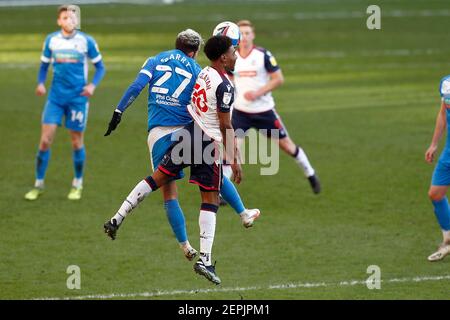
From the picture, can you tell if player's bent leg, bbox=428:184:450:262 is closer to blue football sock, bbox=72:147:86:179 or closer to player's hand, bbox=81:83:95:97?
player's hand, bbox=81:83:95:97

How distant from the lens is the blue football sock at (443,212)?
15219 millimetres

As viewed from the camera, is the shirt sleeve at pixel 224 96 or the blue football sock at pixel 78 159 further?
the blue football sock at pixel 78 159

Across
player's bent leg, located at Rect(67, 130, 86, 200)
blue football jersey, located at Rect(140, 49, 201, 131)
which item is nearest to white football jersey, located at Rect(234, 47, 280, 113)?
player's bent leg, located at Rect(67, 130, 86, 200)

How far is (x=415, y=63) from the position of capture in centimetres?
3241

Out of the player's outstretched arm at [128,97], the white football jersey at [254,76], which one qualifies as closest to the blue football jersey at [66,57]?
the white football jersey at [254,76]

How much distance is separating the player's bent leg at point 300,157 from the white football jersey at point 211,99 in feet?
21.4

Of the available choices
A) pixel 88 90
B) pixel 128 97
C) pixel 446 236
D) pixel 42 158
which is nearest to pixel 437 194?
pixel 446 236

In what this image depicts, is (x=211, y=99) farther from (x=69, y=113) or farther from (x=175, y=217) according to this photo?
(x=69, y=113)

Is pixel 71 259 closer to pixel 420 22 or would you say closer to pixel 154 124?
pixel 154 124

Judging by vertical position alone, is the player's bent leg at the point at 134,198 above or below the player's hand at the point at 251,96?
below

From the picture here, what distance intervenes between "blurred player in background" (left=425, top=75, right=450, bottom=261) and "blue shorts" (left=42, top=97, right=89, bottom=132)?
5.96 meters

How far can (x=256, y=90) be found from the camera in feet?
60.5

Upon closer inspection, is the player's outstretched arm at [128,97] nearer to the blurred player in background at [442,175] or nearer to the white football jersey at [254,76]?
the blurred player in background at [442,175]

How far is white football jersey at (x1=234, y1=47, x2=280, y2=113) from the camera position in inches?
725
